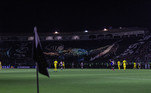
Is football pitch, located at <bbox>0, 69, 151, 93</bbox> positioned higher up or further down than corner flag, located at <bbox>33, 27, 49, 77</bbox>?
further down

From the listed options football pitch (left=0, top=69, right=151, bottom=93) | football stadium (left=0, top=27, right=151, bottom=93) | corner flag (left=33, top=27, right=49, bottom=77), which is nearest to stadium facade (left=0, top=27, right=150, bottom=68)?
football stadium (left=0, top=27, right=151, bottom=93)

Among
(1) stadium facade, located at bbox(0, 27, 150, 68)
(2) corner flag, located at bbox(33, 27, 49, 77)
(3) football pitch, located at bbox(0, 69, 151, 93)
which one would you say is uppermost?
(1) stadium facade, located at bbox(0, 27, 150, 68)

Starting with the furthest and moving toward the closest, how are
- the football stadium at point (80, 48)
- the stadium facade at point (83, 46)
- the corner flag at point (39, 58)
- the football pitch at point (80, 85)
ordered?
the stadium facade at point (83, 46)
the football stadium at point (80, 48)
the football pitch at point (80, 85)
the corner flag at point (39, 58)

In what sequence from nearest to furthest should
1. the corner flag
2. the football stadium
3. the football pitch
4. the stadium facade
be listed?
the corner flag → the football pitch → the football stadium → the stadium facade

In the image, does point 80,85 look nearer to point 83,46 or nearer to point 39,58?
point 39,58

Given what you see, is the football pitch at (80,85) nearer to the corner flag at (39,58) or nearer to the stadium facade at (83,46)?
the corner flag at (39,58)

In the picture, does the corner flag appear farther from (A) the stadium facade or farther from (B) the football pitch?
(A) the stadium facade

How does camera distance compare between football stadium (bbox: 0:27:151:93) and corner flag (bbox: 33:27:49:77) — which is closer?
corner flag (bbox: 33:27:49:77)

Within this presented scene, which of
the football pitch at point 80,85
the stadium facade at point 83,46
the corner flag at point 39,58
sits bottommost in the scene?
the football pitch at point 80,85

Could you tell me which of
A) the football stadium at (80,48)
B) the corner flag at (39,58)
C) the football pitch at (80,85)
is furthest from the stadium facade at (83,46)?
the corner flag at (39,58)

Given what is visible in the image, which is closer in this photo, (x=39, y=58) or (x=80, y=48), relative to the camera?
(x=39, y=58)

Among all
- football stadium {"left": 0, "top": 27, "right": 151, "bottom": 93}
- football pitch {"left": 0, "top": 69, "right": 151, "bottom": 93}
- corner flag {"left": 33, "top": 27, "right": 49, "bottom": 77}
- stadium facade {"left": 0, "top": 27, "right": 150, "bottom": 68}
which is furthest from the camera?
stadium facade {"left": 0, "top": 27, "right": 150, "bottom": 68}

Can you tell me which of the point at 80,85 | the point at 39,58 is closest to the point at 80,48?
the point at 80,85

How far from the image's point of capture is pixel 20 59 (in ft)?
299
